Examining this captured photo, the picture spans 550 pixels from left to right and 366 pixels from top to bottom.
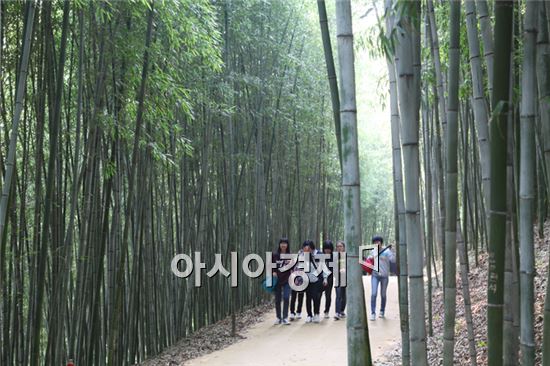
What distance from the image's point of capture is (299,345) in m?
6.22

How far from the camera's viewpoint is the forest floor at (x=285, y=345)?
563 cm

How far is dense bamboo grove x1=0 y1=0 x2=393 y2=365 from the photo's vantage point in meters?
4.67

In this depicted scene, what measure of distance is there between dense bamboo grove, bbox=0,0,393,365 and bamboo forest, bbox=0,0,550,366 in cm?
3

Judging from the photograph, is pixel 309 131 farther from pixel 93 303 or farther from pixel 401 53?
Result: pixel 401 53

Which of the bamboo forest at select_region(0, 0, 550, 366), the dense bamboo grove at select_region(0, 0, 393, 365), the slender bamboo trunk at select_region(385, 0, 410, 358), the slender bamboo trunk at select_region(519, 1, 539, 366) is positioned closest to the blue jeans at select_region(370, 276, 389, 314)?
the bamboo forest at select_region(0, 0, 550, 366)

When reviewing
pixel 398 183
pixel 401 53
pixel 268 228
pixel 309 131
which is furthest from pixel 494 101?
pixel 309 131

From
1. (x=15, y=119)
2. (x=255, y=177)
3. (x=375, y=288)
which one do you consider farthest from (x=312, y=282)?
(x=15, y=119)

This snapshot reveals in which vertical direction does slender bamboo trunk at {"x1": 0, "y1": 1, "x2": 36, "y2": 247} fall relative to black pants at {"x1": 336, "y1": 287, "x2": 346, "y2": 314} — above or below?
above

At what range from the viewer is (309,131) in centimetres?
1101

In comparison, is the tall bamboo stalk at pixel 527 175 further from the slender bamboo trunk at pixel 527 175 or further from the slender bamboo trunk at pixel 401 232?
the slender bamboo trunk at pixel 401 232

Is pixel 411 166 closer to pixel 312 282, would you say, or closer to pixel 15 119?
pixel 15 119

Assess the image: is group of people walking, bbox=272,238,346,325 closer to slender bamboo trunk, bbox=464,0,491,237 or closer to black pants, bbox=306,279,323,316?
black pants, bbox=306,279,323,316

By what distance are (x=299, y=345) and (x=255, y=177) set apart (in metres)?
3.63

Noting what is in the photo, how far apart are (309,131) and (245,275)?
299 centimetres
